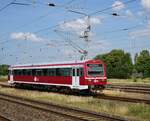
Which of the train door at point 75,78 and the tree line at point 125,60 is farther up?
the tree line at point 125,60

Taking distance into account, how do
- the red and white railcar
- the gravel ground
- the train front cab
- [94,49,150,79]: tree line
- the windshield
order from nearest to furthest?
the gravel ground < the train front cab < the red and white railcar < the windshield < [94,49,150,79]: tree line

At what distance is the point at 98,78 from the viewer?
31609 millimetres

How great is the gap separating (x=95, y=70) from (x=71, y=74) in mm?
2255

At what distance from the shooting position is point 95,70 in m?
32.0

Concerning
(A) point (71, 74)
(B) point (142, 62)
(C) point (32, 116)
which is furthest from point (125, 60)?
(C) point (32, 116)

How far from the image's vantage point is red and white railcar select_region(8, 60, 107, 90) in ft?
Answer: 102

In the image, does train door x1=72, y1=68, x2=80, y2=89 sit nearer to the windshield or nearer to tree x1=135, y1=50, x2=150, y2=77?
the windshield

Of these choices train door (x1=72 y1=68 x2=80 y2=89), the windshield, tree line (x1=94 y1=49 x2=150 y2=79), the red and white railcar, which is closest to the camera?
the red and white railcar

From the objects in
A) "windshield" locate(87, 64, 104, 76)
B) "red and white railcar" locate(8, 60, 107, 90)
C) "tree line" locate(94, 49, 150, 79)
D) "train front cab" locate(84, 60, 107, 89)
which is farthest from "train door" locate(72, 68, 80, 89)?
"tree line" locate(94, 49, 150, 79)

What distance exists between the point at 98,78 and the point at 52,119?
46.7 ft

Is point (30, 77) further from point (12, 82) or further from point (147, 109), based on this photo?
point (147, 109)

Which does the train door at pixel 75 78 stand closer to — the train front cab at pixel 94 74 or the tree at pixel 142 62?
the train front cab at pixel 94 74

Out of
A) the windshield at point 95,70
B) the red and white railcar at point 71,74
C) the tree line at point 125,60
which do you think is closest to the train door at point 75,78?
the red and white railcar at point 71,74

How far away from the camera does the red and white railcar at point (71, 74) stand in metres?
31.2
